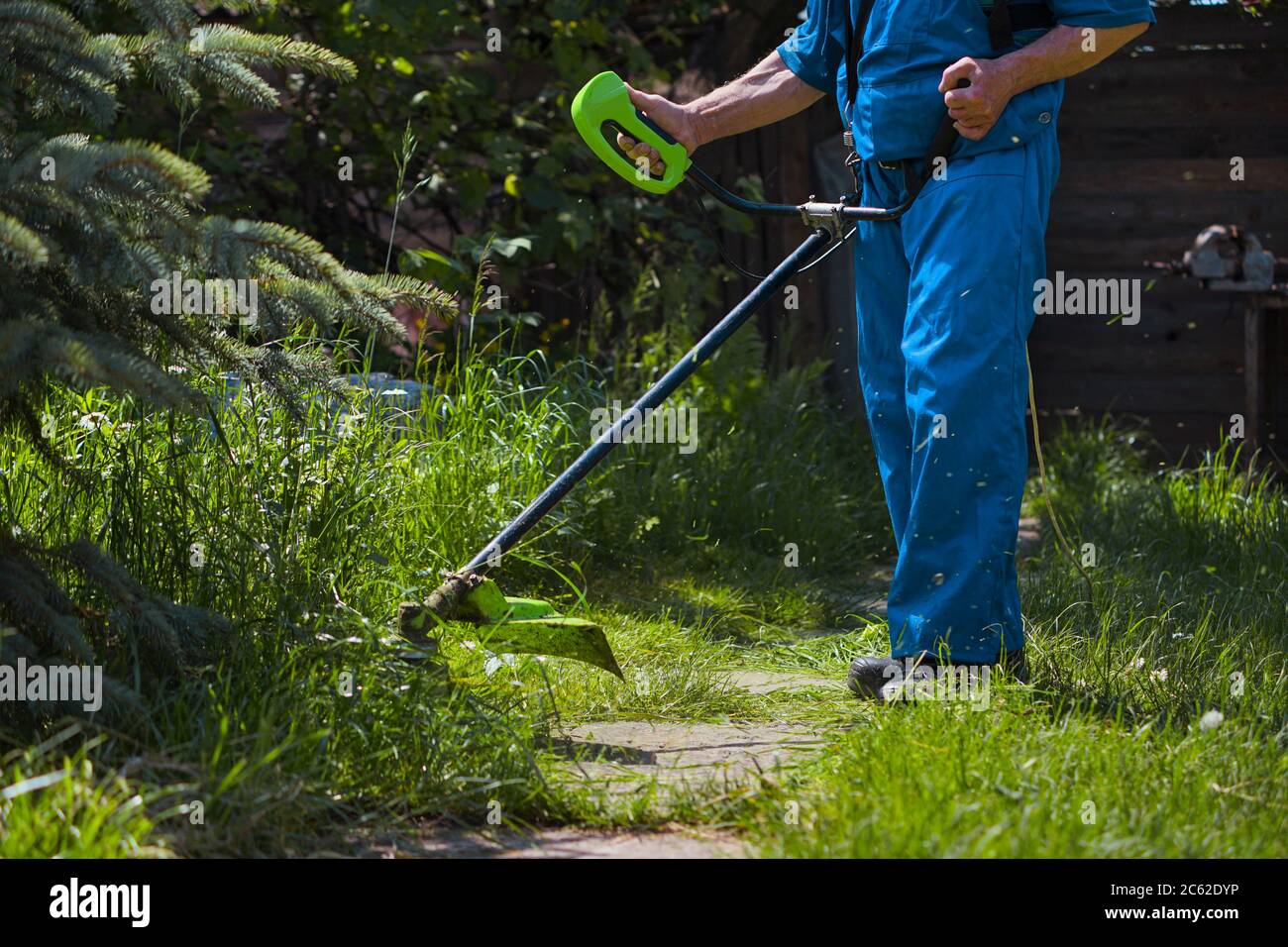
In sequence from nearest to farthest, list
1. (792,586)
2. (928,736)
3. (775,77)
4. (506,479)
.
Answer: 1. (928,736)
2. (775,77)
3. (506,479)
4. (792,586)

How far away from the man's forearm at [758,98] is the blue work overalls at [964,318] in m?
0.40

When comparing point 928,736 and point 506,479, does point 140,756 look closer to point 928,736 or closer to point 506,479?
point 928,736

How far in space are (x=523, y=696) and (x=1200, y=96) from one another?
4.31 metres

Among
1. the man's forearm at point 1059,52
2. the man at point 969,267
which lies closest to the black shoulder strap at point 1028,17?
the man at point 969,267

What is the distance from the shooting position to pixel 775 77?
11.1 ft

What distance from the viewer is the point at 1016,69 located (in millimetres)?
2762

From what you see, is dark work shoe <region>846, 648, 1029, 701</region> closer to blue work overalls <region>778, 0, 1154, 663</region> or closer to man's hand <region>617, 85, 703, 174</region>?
blue work overalls <region>778, 0, 1154, 663</region>

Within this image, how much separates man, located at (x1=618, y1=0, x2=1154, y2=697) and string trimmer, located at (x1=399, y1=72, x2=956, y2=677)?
0.11m

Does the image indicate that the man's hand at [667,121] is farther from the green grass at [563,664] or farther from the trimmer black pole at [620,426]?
the green grass at [563,664]

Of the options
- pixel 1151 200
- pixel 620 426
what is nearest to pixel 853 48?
pixel 620 426

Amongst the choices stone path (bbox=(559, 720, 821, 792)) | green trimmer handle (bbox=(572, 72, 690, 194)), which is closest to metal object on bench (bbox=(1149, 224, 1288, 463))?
green trimmer handle (bbox=(572, 72, 690, 194))

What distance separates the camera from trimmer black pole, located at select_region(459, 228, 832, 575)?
9.35ft

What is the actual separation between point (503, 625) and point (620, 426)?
1.50 feet
